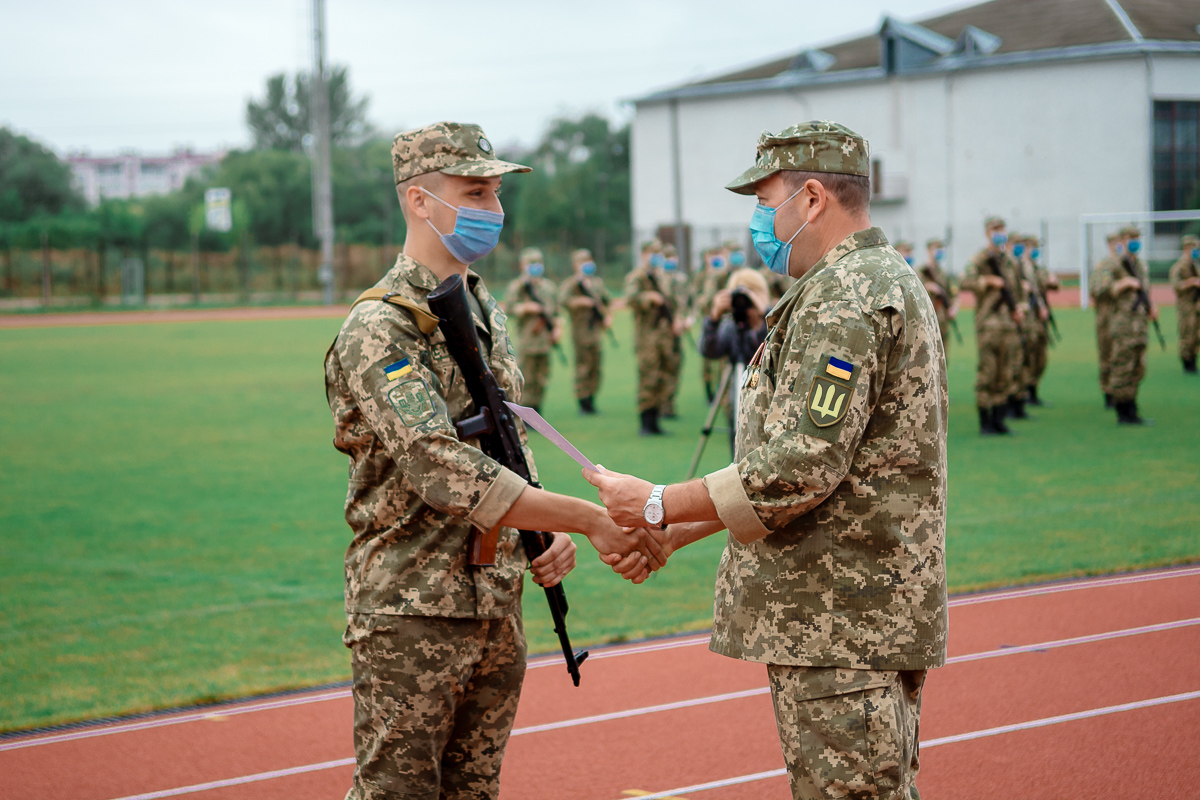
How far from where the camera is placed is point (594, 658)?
6.29 meters

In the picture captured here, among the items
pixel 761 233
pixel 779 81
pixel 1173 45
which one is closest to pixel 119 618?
pixel 761 233

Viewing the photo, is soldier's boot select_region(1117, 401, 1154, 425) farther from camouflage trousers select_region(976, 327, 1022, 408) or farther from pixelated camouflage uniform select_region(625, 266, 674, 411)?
pixelated camouflage uniform select_region(625, 266, 674, 411)

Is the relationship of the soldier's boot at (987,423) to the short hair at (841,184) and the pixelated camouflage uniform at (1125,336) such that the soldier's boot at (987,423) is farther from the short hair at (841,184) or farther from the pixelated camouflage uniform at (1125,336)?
the short hair at (841,184)

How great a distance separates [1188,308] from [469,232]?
1874 cm

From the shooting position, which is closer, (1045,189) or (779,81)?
(1045,189)

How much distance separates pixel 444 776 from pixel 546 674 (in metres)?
2.78

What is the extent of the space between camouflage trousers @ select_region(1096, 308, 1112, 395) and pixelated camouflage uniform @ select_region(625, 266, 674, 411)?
531cm

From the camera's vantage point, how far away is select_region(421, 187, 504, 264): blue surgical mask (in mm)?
3295

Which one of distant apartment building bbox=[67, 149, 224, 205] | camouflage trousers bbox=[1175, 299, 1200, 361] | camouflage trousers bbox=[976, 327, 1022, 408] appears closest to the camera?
camouflage trousers bbox=[976, 327, 1022, 408]

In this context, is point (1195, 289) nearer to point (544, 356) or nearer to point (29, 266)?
point (544, 356)

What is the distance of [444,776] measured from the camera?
11.0 feet

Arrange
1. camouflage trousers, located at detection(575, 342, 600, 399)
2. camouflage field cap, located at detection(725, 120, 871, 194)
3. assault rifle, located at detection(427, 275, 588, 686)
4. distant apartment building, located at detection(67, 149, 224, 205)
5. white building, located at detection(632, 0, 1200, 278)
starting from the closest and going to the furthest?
camouflage field cap, located at detection(725, 120, 871, 194)
assault rifle, located at detection(427, 275, 588, 686)
camouflage trousers, located at detection(575, 342, 600, 399)
white building, located at detection(632, 0, 1200, 278)
distant apartment building, located at detection(67, 149, 224, 205)

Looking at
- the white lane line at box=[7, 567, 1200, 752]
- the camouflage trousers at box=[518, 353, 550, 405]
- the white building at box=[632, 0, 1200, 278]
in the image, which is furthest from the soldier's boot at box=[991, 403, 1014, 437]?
the white building at box=[632, 0, 1200, 278]

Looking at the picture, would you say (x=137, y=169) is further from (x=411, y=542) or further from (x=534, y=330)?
(x=411, y=542)
